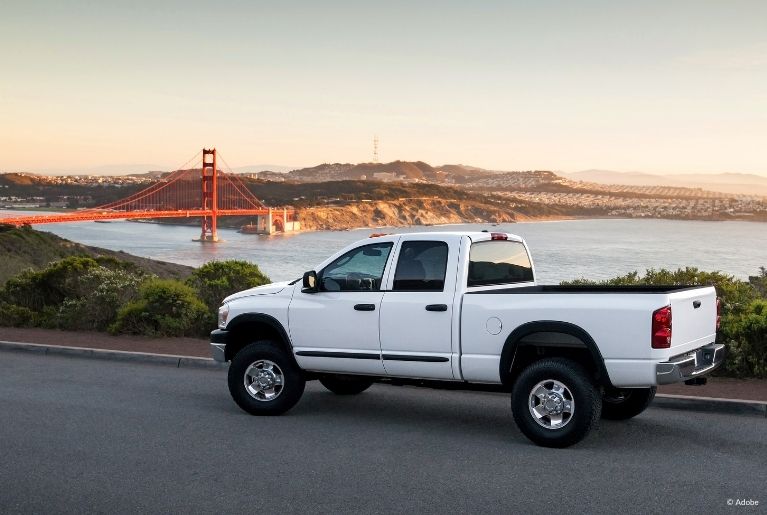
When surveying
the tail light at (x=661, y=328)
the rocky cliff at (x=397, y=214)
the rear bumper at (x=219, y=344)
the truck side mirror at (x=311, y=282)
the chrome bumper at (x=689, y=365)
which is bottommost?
the rocky cliff at (x=397, y=214)

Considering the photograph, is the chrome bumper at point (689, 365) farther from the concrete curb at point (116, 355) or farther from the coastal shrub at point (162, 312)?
the coastal shrub at point (162, 312)

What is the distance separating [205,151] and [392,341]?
373ft

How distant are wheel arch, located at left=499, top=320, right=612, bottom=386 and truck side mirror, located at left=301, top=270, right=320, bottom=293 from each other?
7.04ft

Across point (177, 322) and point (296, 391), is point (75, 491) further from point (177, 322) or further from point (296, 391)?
point (177, 322)

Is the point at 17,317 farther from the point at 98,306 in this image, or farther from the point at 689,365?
the point at 689,365

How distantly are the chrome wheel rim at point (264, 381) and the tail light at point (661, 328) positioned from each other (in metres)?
4.00

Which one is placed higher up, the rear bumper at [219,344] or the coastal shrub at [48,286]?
the rear bumper at [219,344]

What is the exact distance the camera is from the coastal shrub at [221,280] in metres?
18.5

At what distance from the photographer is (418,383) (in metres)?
8.97

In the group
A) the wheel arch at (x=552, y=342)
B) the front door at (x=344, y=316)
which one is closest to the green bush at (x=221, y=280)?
the front door at (x=344, y=316)


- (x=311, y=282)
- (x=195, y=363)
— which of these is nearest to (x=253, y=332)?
(x=311, y=282)

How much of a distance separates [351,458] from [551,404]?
182 cm

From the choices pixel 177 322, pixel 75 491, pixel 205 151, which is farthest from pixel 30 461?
pixel 205 151

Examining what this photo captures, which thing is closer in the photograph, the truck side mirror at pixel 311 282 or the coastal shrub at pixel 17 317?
the truck side mirror at pixel 311 282
